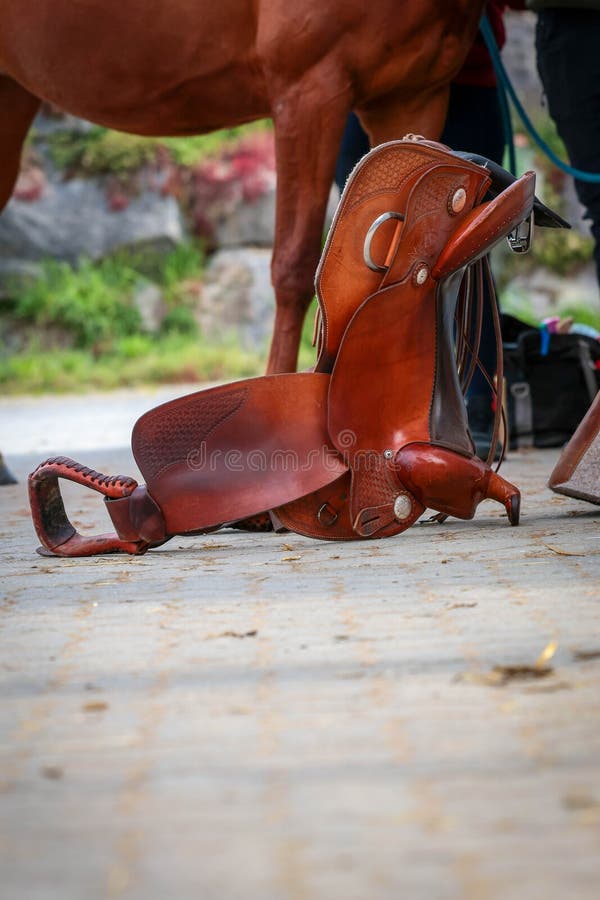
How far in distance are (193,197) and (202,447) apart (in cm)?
1139

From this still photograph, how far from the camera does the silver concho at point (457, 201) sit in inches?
97.7

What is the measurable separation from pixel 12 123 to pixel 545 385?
7.08ft

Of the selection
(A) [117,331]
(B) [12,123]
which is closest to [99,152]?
(A) [117,331]

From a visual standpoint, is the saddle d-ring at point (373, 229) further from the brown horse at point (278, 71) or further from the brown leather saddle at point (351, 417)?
the brown horse at point (278, 71)

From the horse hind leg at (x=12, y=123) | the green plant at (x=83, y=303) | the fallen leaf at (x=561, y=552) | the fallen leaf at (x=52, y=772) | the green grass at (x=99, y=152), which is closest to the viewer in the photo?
the fallen leaf at (x=52, y=772)

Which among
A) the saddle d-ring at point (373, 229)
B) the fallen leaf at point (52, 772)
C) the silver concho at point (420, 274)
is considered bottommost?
the fallen leaf at point (52, 772)

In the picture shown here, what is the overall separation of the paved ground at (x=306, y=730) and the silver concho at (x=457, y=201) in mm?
698

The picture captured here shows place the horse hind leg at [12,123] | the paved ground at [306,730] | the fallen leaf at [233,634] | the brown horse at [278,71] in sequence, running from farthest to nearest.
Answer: the horse hind leg at [12,123] < the brown horse at [278,71] < the fallen leaf at [233,634] < the paved ground at [306,730]

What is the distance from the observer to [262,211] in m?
13.3

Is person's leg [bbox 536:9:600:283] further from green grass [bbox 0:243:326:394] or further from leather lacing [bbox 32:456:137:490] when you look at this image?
green grass [bbox 0:243:326:394]

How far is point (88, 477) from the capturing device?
7.92 ft

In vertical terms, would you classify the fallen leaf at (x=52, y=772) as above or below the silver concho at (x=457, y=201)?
below

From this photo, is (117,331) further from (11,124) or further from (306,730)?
(306,730)

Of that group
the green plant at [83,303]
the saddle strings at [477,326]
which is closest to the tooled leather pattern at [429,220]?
the saddle strings at [477,326]
